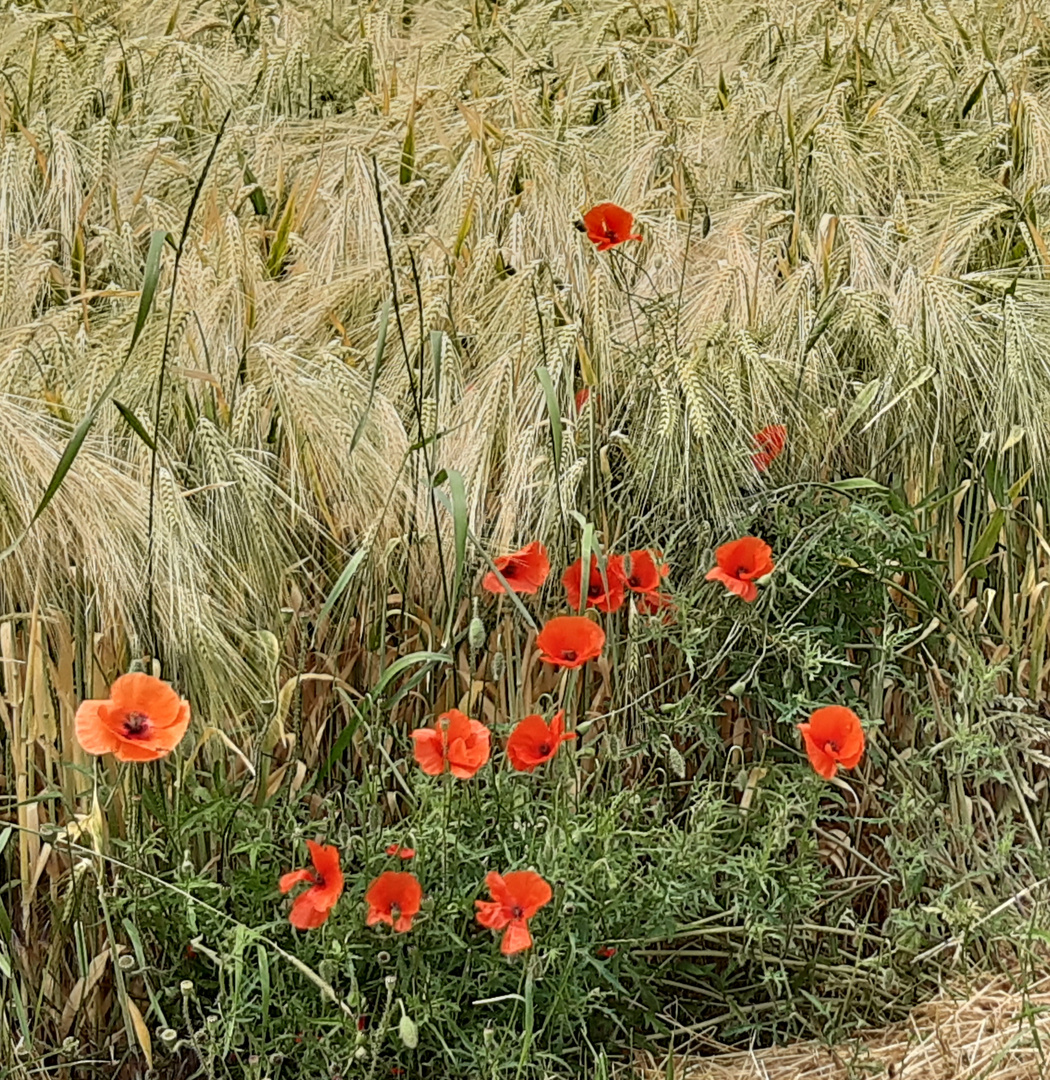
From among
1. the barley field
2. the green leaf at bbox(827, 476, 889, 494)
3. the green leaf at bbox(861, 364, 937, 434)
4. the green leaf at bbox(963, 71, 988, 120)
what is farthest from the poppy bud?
the green leaf at bbox(963, 71, 988, 120)

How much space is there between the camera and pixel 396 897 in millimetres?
1232

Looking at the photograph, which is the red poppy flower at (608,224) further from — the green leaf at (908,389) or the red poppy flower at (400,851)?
the red poppy flower at (400,851)

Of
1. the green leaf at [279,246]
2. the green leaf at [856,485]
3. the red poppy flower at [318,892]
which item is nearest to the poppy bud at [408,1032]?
the red poppy flower at [318,892]

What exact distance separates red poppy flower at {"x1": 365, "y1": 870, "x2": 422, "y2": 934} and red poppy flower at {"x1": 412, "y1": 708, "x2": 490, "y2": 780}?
0.09 meters

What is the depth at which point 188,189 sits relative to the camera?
83.3 inches

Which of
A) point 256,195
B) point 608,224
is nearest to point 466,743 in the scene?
point 608,224

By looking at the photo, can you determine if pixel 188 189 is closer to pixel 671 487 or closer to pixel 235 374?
pixel 235 374

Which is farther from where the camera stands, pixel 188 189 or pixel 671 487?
pixel 188 189

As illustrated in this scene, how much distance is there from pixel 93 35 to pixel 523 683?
1596mm

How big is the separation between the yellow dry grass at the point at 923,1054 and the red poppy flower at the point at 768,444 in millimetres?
518

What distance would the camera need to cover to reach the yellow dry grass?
1413 millimetres

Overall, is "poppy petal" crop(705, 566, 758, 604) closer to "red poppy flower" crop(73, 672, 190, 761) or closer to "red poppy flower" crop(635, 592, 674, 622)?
"red poppy flower" crop(635, 592, 674, 622)

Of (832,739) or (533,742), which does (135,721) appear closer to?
(533,742)

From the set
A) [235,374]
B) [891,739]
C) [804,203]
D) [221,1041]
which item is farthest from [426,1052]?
[804,203]
